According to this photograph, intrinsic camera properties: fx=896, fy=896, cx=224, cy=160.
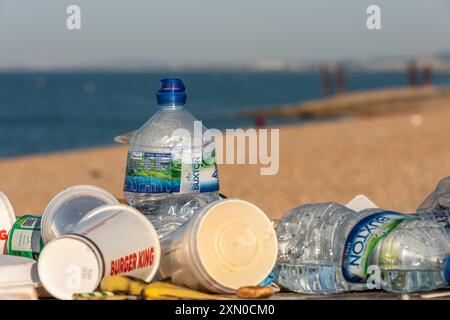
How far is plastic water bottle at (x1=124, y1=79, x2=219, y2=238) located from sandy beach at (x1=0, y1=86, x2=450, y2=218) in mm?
6863

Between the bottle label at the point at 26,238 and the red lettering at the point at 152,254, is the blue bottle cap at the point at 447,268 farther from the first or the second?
the bottle label at the point at 26,238

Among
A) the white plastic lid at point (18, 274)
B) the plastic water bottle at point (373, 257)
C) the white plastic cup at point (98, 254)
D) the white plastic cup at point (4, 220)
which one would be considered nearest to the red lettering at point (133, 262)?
the white plastic cup at point (98, 254)

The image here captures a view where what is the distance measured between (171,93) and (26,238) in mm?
813

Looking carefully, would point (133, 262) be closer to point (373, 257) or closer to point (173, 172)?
point (173, 172)

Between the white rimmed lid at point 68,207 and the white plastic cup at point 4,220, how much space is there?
0.37 metres

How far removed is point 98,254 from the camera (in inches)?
111

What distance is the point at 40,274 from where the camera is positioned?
285 centimetres

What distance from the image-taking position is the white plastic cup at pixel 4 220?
3674 mm

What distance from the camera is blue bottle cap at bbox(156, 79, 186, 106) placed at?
3.45 metres

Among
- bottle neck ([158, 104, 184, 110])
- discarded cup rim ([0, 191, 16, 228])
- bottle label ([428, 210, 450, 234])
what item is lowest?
bottle label ([428, 210, 450, 234])

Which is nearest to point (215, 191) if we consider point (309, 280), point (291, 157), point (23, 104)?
point (309, 280)

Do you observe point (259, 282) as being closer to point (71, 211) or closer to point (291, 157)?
point (71, 211)

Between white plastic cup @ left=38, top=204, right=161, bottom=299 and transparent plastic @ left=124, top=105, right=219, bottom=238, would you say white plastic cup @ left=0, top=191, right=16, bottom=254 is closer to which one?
transparent plastic @ left=124, top=105, right=219, bottom=238

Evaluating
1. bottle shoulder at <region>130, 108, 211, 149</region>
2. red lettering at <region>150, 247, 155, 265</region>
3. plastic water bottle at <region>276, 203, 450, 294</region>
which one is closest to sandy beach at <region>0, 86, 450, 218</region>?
bottle shoulder at <region>130, 108, 211, 149</region>
